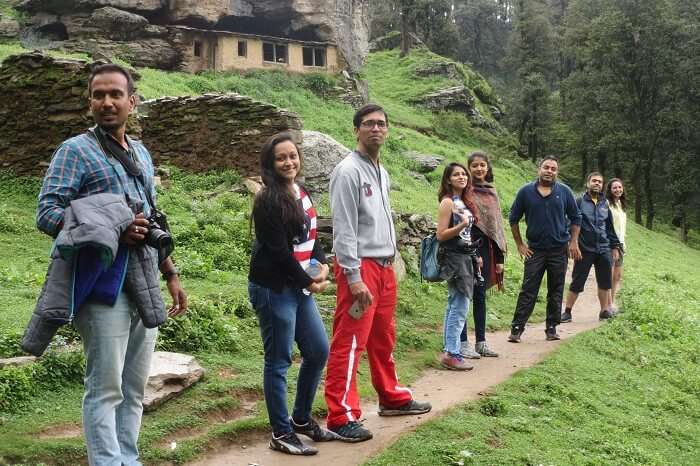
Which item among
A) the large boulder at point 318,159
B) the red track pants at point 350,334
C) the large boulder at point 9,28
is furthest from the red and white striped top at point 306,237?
the large boulder at point 9,28

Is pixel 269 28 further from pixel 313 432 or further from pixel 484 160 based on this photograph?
pixel 313 432

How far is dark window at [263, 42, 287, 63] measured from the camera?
36.6 metres

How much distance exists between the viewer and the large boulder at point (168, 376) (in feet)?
18.3

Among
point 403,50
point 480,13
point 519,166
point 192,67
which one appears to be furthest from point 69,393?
point 480,13

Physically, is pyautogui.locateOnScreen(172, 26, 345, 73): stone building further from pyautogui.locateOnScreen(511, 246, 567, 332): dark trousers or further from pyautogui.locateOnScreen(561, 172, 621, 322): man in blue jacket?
pyautogui.locateOnScreen(511, 246, 567, 332): dark trousers

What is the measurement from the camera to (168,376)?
19.1ft

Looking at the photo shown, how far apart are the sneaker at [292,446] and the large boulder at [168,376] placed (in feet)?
3.94

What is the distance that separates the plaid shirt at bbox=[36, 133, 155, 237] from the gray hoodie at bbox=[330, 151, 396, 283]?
1831mm

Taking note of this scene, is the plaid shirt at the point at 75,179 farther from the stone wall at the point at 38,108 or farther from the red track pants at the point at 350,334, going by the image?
the stone wall at the point at 38,108

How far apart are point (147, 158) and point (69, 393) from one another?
2608mm

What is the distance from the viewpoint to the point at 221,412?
5812mm

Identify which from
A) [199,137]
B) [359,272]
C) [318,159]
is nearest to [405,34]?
[199,137]

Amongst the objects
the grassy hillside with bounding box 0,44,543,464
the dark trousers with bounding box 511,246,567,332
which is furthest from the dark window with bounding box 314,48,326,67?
the dark trousers with bounding box 511,246,567,332

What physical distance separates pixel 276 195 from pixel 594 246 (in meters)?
7.82
